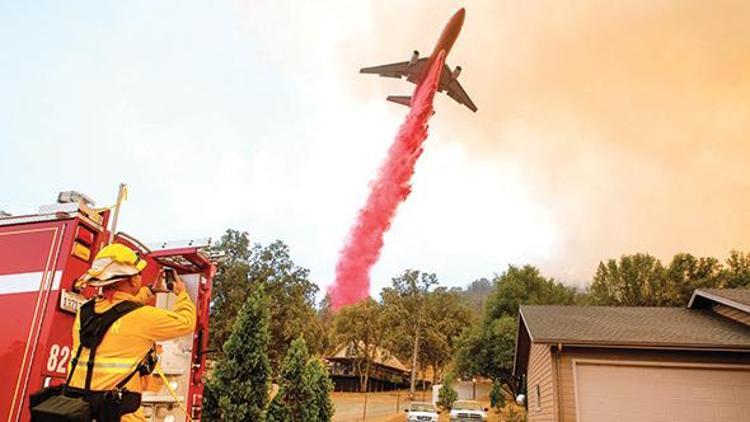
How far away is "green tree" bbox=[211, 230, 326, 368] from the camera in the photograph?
32.2 metres

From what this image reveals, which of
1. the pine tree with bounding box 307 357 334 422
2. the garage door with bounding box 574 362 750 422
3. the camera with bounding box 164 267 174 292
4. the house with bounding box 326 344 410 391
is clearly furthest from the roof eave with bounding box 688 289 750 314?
the house with bounding box 326 344 410 391

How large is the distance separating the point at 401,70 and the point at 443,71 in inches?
96.6

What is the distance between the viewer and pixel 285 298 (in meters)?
33.9

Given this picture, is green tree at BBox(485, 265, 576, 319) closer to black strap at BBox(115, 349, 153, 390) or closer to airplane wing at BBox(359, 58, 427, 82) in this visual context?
airplane wing at BBox(359, 58, 427, 82)

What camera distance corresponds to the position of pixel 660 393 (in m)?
11.5

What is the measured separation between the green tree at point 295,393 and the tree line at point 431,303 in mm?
14396

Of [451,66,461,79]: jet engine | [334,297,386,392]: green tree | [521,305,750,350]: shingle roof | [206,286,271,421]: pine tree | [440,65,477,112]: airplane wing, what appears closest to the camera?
[206,286,271,421]: pine tree

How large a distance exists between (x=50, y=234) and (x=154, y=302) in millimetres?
1643

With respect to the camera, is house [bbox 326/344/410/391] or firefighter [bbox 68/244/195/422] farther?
house [bbox 326/344/410/391]

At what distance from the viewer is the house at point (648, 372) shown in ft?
37.0

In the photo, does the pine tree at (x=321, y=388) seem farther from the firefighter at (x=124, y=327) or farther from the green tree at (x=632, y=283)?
the green tree at (x=632, y=283)

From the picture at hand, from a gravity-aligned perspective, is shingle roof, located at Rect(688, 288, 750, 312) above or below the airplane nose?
below

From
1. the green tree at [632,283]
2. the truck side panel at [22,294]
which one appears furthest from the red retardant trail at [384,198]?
the green tree at [632,283]

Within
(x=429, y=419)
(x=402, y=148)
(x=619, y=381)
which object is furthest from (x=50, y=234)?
(x=429, y=419)
